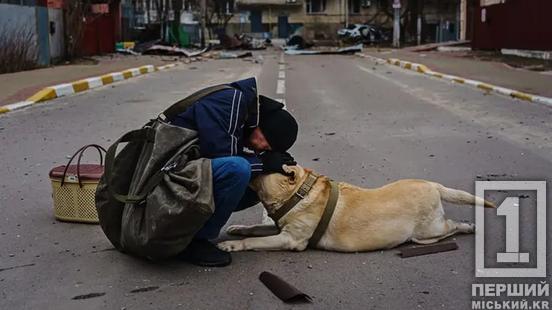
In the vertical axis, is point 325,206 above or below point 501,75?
below

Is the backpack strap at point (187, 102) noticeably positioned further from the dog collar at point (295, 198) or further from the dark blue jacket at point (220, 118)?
the dog collar at point (295, 198)

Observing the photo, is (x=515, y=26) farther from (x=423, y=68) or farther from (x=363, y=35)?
(x=363, y=35)

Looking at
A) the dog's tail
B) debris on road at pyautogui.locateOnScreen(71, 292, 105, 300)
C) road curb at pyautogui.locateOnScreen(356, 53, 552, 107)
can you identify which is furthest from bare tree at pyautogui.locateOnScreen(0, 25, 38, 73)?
the dog's tail

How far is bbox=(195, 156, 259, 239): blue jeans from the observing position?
12.9ft

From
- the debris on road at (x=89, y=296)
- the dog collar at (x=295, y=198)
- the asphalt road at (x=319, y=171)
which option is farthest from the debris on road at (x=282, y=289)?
the debris on road at (x=89, y=296)

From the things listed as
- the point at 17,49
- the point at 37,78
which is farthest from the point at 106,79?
the point at 17,49

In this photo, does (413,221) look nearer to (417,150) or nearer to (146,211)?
(146,211)

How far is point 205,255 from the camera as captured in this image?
4184 millimetres

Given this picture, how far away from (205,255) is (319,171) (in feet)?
9.50

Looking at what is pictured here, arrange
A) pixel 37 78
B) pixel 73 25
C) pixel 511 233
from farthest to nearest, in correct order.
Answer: pixel 73 25, pixel 37 78, pixel 511 233

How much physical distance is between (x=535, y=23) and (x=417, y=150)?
19.0 meters

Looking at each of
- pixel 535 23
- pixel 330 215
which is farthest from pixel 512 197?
pixel 535 23

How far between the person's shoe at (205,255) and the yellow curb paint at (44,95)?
1030 cm

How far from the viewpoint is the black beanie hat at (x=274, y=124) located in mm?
4250
